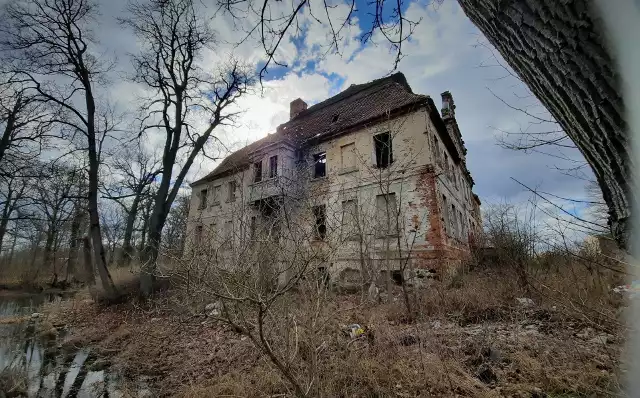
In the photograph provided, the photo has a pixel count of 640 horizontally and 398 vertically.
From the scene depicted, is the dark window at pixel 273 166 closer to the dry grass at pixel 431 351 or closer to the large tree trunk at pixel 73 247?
the dry grass at pixel 431 351

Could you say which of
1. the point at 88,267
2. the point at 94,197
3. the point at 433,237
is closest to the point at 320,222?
the point at 433,237

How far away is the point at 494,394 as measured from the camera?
3180 mm

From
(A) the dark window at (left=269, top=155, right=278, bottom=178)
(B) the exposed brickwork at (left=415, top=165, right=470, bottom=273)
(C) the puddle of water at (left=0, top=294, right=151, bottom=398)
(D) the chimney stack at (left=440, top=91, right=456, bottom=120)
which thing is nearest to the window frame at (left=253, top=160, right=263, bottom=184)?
(A) the dark window at (left=269, top=155, right=278, bottom=178)

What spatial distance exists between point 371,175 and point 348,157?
184 centimetres

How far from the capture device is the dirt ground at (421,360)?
10.9ft

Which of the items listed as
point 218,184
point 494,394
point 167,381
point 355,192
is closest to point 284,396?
point 494,394

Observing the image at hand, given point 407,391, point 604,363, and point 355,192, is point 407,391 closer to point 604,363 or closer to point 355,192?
point 604,363

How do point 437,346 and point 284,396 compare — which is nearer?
point 284,396

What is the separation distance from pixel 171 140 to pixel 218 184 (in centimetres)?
870

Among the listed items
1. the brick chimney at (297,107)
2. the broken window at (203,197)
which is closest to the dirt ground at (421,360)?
the broken window at (203,197)

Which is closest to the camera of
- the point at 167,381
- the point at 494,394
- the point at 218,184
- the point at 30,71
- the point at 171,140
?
the point at 494,394

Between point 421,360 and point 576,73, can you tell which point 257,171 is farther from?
point 576,73

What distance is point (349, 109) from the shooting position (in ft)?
53.3

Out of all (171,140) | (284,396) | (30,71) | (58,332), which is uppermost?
(30,71)
